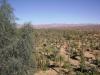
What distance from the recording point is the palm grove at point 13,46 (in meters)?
9.52

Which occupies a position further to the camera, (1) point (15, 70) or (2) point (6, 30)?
(2) point (6, 30)

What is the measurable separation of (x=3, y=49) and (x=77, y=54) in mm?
13335

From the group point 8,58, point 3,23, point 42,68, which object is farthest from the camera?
point 42,68

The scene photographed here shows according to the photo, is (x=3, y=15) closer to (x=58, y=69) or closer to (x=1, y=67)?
(x=1, y=67)

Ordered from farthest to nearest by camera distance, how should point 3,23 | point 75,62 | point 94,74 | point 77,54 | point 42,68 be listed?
point 77,54
point 75,62
point 42,68
point 94,74
point 3,23

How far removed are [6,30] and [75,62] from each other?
9844mm

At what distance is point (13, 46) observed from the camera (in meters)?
9.77

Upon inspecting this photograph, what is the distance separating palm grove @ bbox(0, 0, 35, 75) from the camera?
952cm

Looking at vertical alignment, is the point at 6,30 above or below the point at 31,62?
above

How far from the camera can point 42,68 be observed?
1534 cm

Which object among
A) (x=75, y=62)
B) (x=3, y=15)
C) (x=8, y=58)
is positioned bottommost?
(x=75, y=62)

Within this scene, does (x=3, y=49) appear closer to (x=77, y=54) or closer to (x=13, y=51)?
(x=13, y=51)

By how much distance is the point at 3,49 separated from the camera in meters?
9.62

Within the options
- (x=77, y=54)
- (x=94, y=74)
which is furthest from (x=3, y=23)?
(x=77, y=54)
